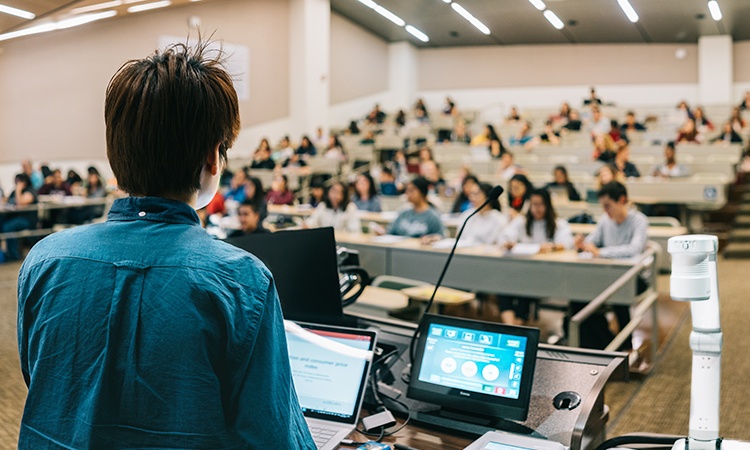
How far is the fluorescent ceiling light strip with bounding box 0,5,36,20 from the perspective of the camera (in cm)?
562

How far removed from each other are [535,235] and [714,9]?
234 cm

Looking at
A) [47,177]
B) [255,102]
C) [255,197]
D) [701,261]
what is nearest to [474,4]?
[701,261]

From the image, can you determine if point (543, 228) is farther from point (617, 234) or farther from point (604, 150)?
point (604, 150)

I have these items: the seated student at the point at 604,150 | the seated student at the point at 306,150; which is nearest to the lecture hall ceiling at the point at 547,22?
the seated student at the point at 604,150

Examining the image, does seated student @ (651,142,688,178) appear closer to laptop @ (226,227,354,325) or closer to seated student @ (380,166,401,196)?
seated student @ (380,166,401,196)

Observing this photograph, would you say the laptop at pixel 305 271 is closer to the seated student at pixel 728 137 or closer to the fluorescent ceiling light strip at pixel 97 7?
the fluorescent ceiling light strip at pixel 97 7

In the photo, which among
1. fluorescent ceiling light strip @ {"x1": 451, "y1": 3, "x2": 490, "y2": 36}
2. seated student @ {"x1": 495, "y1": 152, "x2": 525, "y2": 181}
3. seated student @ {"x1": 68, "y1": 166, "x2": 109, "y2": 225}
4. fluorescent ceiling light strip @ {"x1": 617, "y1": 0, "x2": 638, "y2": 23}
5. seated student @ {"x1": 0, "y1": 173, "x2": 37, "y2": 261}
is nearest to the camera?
fluorescent ceiling light strip @ {"x1": 617, "y1": 0, "x2": 638, "y2": 23}

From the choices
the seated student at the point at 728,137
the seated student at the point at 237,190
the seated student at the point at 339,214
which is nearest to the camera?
the seated student at the point at 339,214

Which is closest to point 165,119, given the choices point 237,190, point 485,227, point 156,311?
point 156,311

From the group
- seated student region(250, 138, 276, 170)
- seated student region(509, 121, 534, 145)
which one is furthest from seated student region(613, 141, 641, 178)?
seated student region(250, 138, 276, 170)

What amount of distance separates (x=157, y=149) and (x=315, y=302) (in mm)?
975

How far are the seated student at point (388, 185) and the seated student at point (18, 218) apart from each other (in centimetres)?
405

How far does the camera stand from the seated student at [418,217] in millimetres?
5418

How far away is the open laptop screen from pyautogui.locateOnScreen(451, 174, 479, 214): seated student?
4773mm
